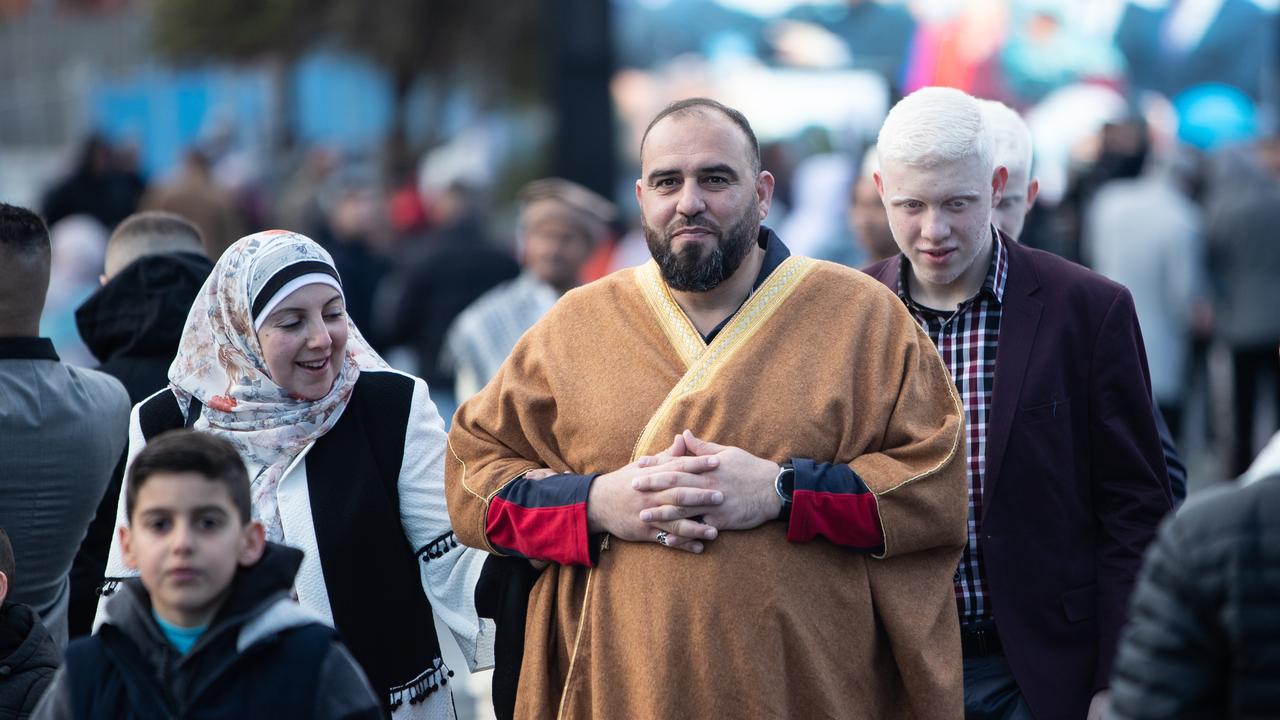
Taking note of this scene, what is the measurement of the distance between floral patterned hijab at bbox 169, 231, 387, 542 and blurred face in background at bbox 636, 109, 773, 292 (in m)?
0.78

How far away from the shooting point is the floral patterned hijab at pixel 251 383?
376cm

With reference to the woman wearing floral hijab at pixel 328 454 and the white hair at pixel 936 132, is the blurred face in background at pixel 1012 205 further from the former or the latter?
the woman wearing floral hijab at pixel 328 454

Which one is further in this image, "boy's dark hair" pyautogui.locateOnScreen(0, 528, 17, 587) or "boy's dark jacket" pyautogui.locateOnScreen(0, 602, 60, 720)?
"boy's dark hair" pyautogui.locateOnScreen(0, 528, 17, 587)

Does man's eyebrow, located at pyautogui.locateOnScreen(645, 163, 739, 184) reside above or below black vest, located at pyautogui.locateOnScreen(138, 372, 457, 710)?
above

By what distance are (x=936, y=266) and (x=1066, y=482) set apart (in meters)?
0.57

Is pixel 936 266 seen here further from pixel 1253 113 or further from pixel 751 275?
pixel 1253 113

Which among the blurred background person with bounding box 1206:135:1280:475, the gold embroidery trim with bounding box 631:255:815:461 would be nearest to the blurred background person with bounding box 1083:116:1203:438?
the blurred background person with bounding box 1206:135:1280:475

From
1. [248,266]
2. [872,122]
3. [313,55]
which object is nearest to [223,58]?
[313,55]

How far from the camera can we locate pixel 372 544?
373 cm

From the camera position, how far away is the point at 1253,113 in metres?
14.2

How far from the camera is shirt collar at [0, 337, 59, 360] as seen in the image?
4.05 meters

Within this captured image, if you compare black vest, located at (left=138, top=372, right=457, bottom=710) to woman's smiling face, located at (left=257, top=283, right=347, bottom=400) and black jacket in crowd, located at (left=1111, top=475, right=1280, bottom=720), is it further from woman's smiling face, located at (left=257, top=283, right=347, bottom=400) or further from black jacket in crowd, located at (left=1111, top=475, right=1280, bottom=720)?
black jacket in crowd, located at (left=1111, top=475, right=1280, bottom=720)

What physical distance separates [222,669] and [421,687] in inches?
32.6

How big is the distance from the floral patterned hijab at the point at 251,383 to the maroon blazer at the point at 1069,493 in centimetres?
150
